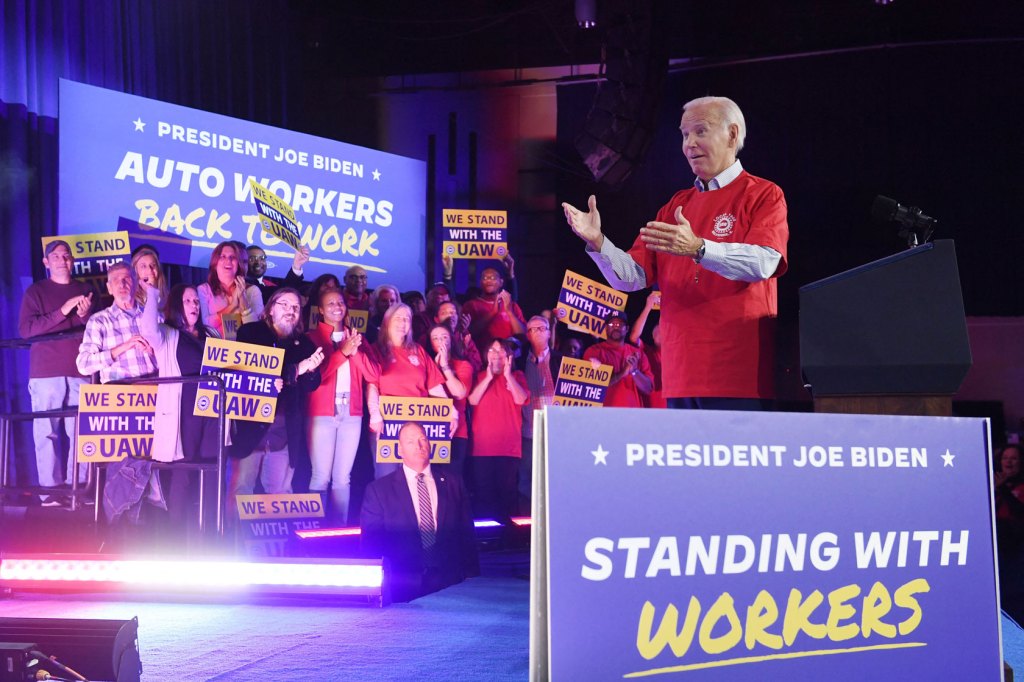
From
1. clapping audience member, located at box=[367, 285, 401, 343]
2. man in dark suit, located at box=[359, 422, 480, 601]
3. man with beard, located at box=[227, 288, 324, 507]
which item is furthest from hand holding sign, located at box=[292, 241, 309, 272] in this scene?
man in dark suit, located at box=[359, 422, 480, 601]

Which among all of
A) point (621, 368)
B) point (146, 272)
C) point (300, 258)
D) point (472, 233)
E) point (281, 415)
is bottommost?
point (281, 415)

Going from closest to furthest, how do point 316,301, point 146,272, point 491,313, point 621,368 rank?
1. point 146,272
2. point 316,301
3. point 491,313
4. point 621,368

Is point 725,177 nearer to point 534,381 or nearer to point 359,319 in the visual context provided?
point 359,319

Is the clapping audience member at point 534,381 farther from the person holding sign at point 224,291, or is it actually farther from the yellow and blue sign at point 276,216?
the person holding sign at point 224,291

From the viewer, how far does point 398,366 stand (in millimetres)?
5977

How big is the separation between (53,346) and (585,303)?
3.68m

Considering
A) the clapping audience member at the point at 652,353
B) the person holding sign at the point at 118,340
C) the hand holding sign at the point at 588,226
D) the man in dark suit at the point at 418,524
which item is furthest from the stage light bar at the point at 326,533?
the hand holding sign at the point at 588,226

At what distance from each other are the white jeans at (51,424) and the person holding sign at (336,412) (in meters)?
1.33

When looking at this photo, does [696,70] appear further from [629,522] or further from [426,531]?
[629,522]

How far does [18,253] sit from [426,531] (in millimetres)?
3444

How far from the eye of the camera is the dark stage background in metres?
9.59

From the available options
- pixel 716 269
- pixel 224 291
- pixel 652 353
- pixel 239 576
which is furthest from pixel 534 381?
pixel 716 269

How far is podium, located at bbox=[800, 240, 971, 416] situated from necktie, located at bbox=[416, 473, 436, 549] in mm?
2870

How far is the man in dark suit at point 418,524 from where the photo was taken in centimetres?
434
